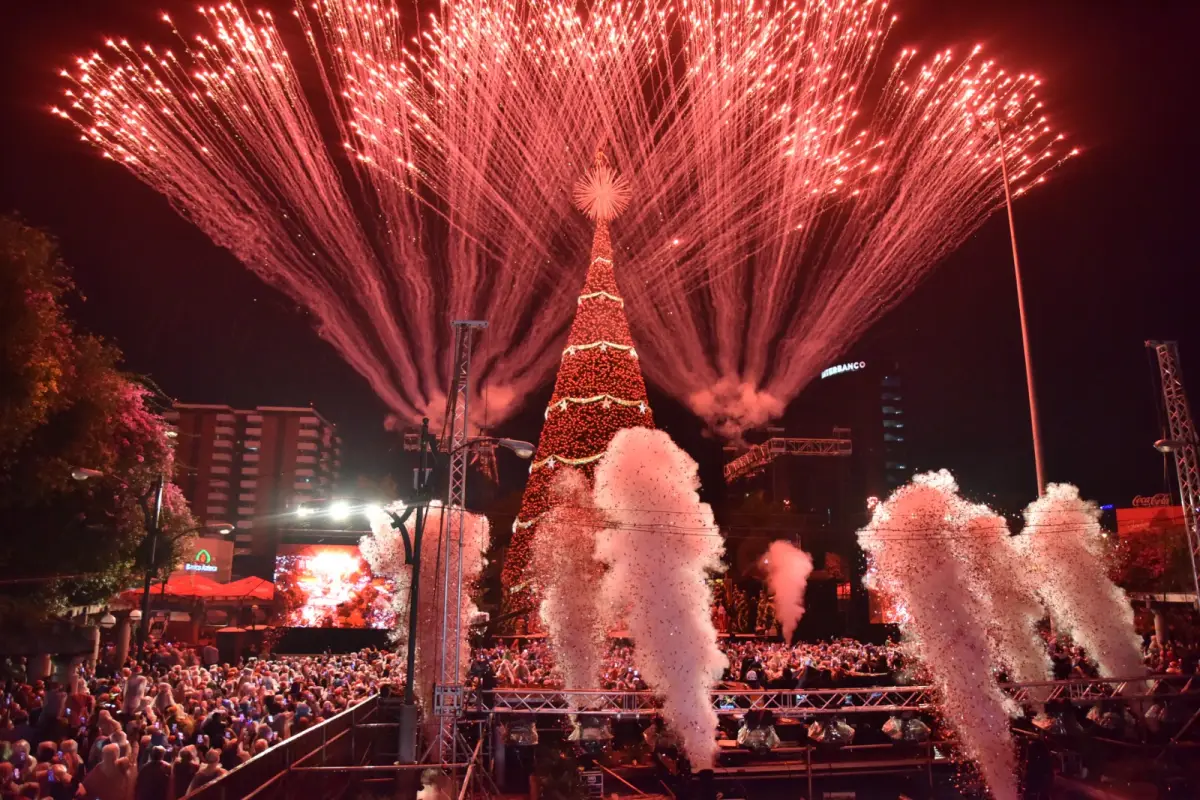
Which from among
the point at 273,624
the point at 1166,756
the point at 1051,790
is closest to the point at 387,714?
the point at 1051,790

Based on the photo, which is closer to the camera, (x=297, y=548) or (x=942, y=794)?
(x=942, y=794)

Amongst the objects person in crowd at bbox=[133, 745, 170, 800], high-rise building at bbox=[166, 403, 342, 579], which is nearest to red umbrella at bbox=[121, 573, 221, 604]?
person in crowd at bbox=[133, 745, 170, 800]

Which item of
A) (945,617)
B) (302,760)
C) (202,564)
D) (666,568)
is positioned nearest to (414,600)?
(302,760)

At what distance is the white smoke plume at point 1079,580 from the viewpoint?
21.6m

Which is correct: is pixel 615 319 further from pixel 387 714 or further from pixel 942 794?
pixel 942 794

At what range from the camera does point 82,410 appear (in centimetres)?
1689

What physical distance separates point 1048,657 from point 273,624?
35.7m

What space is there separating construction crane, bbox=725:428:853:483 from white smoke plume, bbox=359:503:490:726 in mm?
25251

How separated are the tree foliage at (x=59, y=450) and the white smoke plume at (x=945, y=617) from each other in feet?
46.8

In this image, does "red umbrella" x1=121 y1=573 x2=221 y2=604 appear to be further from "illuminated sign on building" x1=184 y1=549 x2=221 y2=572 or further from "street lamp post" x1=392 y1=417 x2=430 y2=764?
"street lamp post" x1=392 y1=417 x2=430 y2=764

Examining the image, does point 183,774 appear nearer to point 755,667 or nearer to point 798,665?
point 755,667

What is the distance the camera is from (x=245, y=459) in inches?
3770

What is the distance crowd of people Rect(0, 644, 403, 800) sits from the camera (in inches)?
336

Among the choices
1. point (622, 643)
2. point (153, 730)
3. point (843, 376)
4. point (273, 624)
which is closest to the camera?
point (153, 730)
